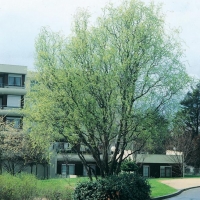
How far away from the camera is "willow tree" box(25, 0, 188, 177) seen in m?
21.1

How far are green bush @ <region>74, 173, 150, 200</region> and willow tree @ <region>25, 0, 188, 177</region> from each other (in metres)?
1.65

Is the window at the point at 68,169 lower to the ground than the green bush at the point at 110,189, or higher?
lower

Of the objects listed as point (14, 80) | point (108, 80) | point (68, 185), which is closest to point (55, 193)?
point (68, 185)

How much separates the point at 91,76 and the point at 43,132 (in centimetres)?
371

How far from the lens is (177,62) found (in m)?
22.2

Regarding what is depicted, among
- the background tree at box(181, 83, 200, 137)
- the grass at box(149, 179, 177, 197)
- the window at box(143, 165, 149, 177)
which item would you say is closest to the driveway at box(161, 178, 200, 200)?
the grass at box(149, 179, 177, 197)

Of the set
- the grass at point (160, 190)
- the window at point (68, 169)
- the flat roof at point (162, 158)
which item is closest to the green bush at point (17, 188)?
the grass at point (160, 190)

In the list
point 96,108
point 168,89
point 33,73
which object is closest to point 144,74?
point 168,89

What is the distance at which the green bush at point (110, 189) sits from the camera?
68.6 feet

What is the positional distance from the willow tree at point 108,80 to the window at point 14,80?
34429 millimetres

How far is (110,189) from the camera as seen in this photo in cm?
2095

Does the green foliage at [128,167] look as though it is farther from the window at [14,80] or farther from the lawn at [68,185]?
the window at [14,80]

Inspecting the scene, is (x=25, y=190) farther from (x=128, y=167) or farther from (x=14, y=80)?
(x=14, y=80)

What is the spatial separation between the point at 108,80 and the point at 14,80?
3744cm
